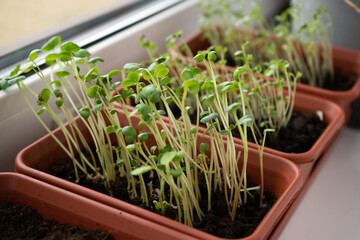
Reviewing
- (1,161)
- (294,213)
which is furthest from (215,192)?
(1,161)

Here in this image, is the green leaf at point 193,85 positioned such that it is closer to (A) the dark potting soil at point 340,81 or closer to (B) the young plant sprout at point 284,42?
(B) the young plant sprout at point 284,42

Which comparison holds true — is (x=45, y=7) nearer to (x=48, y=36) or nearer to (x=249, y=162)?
(x=48, y=36)

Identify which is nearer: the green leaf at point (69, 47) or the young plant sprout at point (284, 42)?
the green leaf at point (69, 47)

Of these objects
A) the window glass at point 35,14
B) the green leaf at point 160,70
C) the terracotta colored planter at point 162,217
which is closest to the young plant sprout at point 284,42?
the window glass at point 35,14

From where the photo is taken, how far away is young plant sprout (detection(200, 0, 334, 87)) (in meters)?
1.55

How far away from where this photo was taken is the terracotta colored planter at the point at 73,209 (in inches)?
32.0

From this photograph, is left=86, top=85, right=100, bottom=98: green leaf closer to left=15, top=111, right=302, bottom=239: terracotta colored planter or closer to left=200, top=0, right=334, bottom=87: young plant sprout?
left=15, top=111, right=302, bottom=239: terracotta colored planter

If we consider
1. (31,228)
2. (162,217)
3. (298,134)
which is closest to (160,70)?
(162,217)

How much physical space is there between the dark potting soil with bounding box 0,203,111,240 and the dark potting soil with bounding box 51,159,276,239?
0.48 feet

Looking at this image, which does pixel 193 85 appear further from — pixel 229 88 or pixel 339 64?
pixel 339 64

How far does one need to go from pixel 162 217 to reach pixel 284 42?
3.57ft

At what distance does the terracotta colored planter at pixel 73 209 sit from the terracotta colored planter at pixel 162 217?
0.02 meters

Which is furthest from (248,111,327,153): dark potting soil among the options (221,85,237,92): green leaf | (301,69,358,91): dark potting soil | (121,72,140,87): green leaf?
(121,72,140,87): green leaf

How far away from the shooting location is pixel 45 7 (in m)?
1.41
